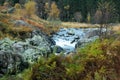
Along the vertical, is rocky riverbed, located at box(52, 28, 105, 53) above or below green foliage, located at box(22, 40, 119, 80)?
below

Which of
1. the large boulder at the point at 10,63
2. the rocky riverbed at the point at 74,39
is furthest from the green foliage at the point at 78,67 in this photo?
the rocky riverbed at the point at 74,39

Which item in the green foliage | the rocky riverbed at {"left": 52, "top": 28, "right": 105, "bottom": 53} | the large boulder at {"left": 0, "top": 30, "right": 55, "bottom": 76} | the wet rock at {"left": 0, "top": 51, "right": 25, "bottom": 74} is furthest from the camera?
the rocky riverbed at {"left": 52, "top": 28, "right": 105, "bottom": 53}

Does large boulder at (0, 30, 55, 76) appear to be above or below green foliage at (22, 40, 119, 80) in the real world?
below

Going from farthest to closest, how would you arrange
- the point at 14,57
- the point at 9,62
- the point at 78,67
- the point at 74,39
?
the point at 74,39 < the point at 14,57 < the point at 9,62 < the point at 78,67

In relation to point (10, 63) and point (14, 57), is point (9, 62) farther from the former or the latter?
point (14, 57)

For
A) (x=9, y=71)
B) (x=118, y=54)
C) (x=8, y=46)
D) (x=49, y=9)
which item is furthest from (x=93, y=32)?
(x=49, y=9)

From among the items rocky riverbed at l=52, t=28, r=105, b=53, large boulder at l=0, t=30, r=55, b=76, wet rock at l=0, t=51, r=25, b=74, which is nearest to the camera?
wet rock at l=0, t=51, r=25, b=74

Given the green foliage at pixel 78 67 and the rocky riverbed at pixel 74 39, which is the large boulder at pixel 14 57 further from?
the green foliage at pixel 78 67

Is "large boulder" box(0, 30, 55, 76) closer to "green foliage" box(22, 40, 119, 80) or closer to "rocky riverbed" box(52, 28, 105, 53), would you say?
"rocky riverbed" box(52, 28, 105, 53)

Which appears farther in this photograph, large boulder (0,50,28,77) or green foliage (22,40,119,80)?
large boulder (0,50,28,77)

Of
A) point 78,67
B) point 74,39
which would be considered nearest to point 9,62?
point 78,67

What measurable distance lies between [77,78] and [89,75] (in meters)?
0.31

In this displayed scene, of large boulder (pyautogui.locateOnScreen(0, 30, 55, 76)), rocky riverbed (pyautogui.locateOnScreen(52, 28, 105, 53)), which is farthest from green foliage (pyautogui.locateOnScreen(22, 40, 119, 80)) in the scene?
rocky riverbed (pyautogui.locateOnScreen(52, 28, 105, 53))

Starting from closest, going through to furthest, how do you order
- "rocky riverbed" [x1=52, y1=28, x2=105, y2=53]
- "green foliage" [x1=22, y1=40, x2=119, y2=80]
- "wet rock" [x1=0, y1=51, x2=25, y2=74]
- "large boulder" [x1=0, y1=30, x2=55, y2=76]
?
"green foliage" [x1=22, y1=40, x2=119, y2=80], "wet rock" [x1=0, y1=51, x2=25, y2=74], "large boulder" [x1=0, y1=30, x2=55, y2=76], "rocky riverbed" [x1=52, y1=28, x2=105, y2=53]
